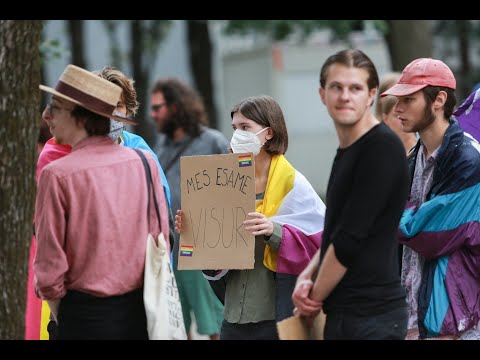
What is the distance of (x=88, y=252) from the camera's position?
4.70 metres

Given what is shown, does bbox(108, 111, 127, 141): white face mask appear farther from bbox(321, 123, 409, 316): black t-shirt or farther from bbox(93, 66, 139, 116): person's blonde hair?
bbox(321, 123, 409, 316): black t-shirt

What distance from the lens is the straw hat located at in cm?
484

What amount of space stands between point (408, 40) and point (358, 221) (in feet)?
35.5

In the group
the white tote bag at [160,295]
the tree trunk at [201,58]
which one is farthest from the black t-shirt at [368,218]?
the tree trunk at [201,58]

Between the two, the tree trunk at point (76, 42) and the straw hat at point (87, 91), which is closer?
the straw hat at point (87, 91)

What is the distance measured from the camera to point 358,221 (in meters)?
4.30

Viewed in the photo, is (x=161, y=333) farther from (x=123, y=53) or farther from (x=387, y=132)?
(x=123, y=53)

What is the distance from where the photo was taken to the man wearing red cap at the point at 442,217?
553cm

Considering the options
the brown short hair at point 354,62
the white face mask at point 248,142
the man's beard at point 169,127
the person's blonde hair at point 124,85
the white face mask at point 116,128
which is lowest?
the man's beard at point 169,127

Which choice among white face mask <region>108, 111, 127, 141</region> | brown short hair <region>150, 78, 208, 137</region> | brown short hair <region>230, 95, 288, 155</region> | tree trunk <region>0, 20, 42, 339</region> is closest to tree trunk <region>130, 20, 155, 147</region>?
brown short hair <region>150, 78, 208, 137</region>

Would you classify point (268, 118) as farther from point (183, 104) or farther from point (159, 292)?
point (183, 104)

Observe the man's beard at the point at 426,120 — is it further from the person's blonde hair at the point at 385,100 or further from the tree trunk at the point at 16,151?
the tree trunk at the point at 16,151

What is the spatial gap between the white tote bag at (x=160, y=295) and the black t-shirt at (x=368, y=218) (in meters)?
0.75

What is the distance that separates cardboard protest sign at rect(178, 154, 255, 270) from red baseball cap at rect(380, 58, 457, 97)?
854 mm
